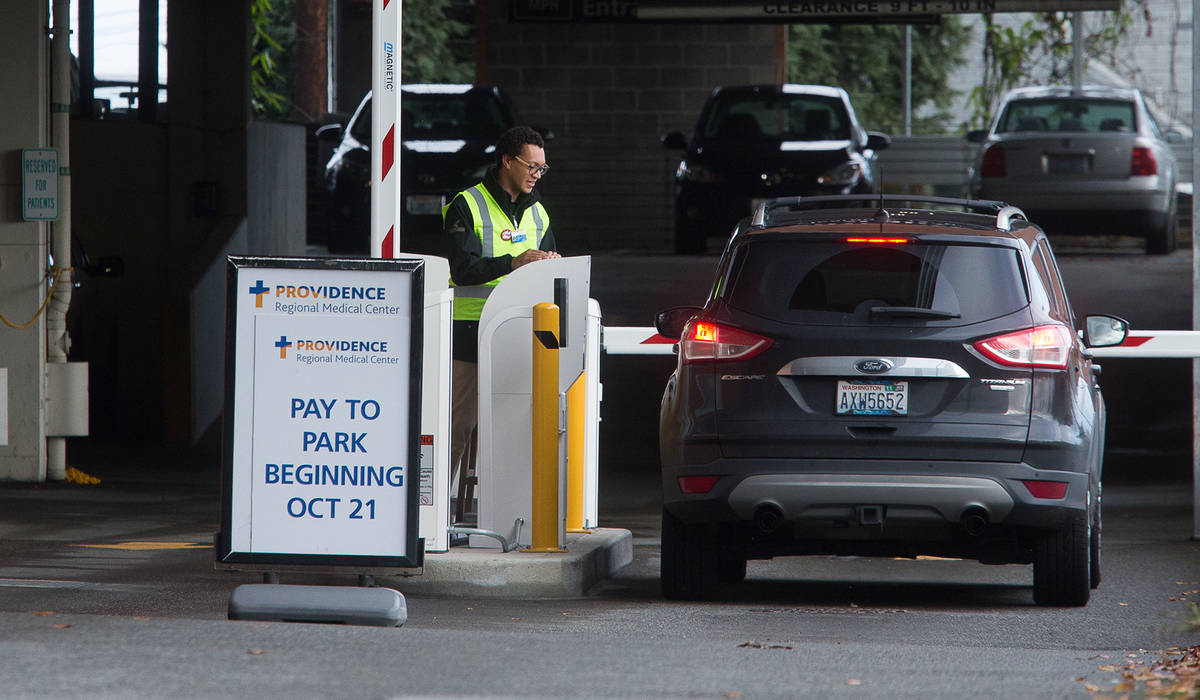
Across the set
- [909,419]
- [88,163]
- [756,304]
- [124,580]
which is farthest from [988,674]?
[88,163]

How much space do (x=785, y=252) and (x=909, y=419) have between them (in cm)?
86

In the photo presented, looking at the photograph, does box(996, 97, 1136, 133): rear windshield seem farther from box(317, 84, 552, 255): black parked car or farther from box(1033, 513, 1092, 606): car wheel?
box(1033, 513, 1092, 606): car wheel

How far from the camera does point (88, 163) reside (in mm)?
16156

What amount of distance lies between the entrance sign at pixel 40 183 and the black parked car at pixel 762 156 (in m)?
9.74

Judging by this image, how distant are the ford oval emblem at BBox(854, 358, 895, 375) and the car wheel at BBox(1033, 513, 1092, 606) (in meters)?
0.97

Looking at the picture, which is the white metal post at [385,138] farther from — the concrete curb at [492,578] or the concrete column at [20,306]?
the concrete column at [20,306]

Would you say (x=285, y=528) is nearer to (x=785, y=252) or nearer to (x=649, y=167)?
(x=785, y=252)

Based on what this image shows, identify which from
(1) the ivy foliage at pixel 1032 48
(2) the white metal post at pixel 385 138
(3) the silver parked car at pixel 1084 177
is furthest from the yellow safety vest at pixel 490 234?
(1) the ivy foliage at pixel 1032 48

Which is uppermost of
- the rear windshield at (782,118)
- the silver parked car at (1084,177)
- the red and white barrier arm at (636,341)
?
the rear windshield at (782,118)

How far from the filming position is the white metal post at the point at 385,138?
8.02 metres

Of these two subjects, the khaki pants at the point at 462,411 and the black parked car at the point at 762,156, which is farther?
the black parked car at the point at 762,156

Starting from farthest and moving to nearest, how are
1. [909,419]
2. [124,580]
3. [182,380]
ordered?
[182,380], [124,580], [909,419]

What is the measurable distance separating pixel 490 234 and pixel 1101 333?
2753 mm

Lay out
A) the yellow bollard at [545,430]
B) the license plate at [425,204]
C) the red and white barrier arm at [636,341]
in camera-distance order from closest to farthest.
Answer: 1. the yellow bollard at [545,430]
2. the red and white barrier arm at [636,341]
3. the license plate at [425,204]
